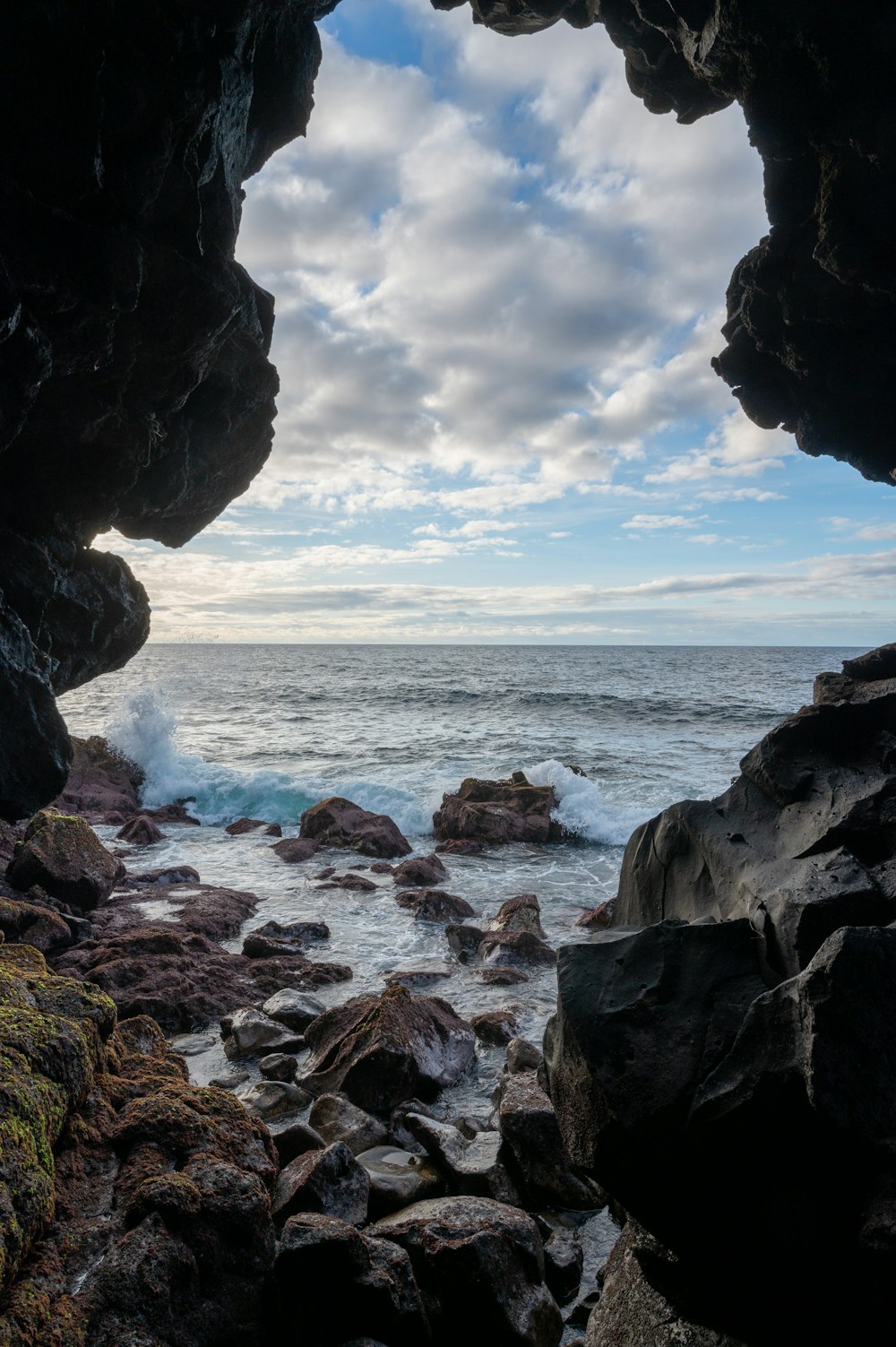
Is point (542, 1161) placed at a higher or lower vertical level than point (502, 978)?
higher

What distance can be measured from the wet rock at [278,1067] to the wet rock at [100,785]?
11198 mm

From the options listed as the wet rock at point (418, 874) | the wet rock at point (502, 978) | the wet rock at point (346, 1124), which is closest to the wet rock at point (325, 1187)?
the wet rock at point (346, 1124)

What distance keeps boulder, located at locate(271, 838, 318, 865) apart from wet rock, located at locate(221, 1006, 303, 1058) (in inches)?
271

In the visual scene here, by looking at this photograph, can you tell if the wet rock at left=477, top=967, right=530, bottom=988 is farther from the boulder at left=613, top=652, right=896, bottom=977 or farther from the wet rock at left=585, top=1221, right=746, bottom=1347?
the wet rock at left=585, top=1221, right=746, bottom=1347

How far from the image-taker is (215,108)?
5.93m

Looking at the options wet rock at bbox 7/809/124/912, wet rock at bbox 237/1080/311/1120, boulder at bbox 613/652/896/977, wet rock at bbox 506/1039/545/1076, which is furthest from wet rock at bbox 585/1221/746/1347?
wet rock at bbox 7/809/124/912

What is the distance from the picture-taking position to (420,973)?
7727 mm

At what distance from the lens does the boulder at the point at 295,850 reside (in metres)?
13.0

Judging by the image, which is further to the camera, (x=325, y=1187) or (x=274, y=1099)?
(x=274, y=1099)

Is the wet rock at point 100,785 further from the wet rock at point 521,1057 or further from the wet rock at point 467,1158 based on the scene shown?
the wet rock at point 467,1158

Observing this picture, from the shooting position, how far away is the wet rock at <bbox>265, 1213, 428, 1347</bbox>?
2.72 metres

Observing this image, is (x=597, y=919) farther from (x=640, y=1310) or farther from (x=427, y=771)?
(x=427, y=771)

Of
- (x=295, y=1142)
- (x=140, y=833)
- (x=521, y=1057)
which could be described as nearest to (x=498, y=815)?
(x=140, y=833)

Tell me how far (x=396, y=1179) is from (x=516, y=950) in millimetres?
4513
